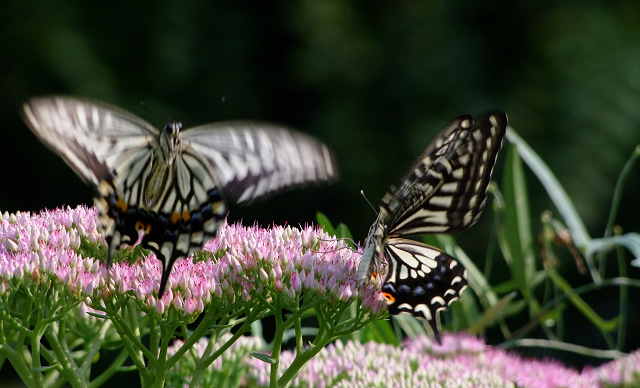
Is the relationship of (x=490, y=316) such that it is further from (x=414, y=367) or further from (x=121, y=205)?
(x=121, y=205)

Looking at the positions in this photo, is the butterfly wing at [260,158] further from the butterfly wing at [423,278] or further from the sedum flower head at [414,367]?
the sedum flower head at [414,367]

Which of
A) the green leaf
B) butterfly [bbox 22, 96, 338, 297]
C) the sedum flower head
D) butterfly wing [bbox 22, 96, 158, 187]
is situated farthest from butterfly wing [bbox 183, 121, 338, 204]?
the green leaf

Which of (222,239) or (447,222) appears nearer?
(222,239)

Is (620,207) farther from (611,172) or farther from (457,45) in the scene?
(457,45)

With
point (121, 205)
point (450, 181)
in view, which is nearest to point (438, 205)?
point (450, 181)

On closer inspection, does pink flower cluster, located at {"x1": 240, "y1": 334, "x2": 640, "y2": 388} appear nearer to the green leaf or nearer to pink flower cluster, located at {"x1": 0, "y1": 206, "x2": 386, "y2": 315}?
the green leaf

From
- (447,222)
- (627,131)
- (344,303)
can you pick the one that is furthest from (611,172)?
(344,303)
